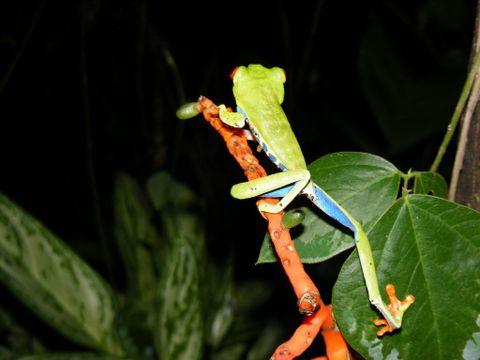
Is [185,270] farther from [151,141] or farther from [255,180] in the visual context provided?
[151,141]

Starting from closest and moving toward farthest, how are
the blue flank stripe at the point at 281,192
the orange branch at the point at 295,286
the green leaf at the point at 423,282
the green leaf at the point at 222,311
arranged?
the orange branch at the point at 295,286 → the green leaf at the point at 423,282 → the blue flank stripe at the point at 281,192 → the green leaf at the point at 222,311

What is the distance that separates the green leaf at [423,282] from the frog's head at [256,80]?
0.95 ft

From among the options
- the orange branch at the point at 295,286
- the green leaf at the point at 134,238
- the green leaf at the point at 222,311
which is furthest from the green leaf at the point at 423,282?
the green leaf at the point at 134,238

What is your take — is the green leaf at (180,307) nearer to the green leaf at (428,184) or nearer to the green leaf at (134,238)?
the green leaf at (134,238)

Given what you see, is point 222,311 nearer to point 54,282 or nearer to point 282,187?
point 54,282

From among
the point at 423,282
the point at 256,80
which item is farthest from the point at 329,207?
the point at 256,80

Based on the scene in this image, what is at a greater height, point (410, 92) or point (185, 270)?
point (185, 270)

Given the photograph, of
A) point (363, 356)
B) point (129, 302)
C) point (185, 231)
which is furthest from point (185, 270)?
point (363, 356)

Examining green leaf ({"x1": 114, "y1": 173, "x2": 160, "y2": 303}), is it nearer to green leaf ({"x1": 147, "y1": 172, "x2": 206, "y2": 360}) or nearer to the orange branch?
green leaf ({"x1": 147, "y1": 172, "x2": 206, "y2": 360})

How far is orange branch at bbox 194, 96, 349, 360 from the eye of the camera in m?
0.59

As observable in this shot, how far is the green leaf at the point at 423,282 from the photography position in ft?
2.30

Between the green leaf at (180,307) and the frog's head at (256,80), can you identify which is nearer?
the frog's head at (256,80)

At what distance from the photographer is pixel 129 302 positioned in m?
1.72

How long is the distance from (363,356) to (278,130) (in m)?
0.36
